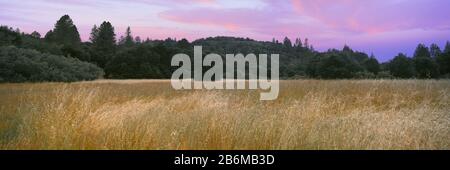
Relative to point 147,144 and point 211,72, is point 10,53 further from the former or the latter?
point 147,144

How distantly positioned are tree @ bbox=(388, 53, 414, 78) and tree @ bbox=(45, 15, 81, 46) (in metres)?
51.4

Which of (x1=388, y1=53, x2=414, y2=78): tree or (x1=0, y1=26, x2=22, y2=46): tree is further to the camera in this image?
(x1=388, y1=53, x2=414, y2=78): tree

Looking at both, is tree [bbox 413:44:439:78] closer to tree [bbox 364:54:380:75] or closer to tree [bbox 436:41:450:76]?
tree [bbox 436:41:450:76]

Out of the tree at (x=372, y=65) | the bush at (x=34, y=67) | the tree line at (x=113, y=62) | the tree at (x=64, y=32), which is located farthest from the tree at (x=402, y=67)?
the tree at (x=64, y=32)

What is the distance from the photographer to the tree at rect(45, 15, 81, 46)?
76.6m

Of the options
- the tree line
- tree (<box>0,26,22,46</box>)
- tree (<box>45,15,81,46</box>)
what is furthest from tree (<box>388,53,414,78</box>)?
tree (<box>45,15,81,46</box>)

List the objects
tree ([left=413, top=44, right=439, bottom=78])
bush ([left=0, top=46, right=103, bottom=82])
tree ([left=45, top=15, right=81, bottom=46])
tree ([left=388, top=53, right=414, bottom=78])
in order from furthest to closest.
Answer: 1. tree ([left=45, top=15, right=81, bottom=46])
2. tree ([left=388, top=53, right=414, bottom=78])
3. tree ([left=413, top=44, right=439, bottom=78])
4. bush ([left=0, top=46, right=103, bottom=82])

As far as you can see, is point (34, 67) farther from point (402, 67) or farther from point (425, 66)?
point (425, 66)

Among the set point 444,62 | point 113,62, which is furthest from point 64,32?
point 444,62

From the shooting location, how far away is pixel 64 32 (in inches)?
3073

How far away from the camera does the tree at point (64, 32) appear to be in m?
76.6

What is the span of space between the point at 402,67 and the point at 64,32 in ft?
183
